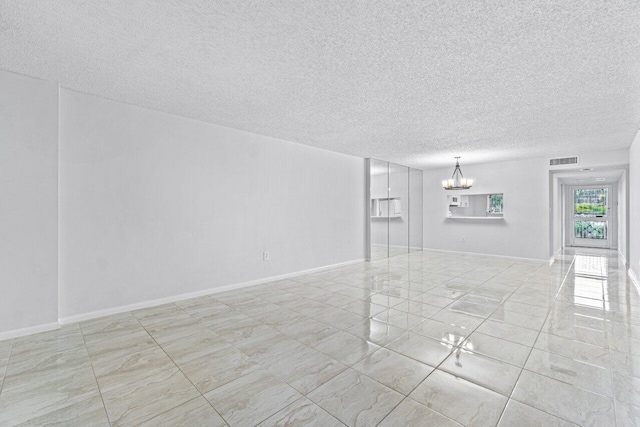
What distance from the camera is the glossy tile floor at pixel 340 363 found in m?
1.75

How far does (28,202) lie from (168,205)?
4.31 feet

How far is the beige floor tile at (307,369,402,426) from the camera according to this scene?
1704mm

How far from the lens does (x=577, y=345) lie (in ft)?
8.54

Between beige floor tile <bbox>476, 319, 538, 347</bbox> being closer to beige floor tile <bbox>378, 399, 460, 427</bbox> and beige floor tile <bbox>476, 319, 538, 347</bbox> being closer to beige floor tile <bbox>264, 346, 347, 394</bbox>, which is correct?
beige floor tile <bbox>378, 399, 460, 427</bbox>

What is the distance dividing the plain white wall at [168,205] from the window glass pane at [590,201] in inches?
385

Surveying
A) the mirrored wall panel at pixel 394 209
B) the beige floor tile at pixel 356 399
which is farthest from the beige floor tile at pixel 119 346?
the mirrored wall panel at pixel 394 209

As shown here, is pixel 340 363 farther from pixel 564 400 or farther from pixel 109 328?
pixel 109 328

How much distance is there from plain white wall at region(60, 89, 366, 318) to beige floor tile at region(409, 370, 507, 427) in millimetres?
3292

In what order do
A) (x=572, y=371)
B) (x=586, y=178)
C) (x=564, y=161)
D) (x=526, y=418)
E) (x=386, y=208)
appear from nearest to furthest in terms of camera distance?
1. (x=526, y=418)
2. (x=572, y=371)
3. (x=564, y=161)
4. (x=386, y=208)
5. (x=586, y=178)

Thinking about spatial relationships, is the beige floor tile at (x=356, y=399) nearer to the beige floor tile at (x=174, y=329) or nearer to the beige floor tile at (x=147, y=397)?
the beige floor tile at (x=147, y=397)

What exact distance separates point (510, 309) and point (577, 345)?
3.18 ft

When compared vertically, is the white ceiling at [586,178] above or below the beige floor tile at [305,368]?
above

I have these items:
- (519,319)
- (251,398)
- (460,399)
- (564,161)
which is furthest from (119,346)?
(564,161)

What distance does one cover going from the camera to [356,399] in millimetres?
1859
